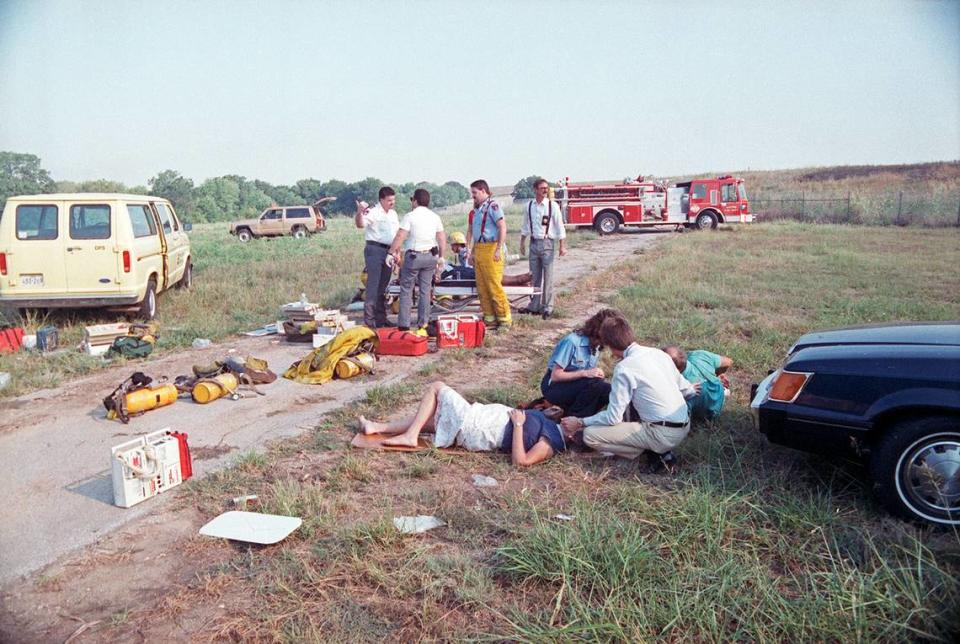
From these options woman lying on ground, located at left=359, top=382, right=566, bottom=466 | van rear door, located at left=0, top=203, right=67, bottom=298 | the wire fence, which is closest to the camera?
woman lying on ground, located at left=359, top=382, right=566, bottom=466

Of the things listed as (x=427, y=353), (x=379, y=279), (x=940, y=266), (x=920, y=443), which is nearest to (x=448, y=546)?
(x=920, y=443)

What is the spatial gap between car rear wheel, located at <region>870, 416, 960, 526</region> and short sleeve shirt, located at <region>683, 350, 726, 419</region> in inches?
62.0

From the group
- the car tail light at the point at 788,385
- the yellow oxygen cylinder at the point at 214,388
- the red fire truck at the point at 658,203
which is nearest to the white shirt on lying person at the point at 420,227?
the yellow oxygen cylinder at the point at 214,388

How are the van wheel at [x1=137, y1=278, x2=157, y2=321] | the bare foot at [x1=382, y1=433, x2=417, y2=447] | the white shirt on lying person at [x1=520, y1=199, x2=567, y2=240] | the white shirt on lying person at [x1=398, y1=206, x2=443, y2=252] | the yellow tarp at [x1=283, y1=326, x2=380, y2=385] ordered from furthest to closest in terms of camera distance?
the van wheel at [x1=137, y1=278, x2=157, y2=321] → the white shirt on lying person at [x1=520, y1=199, x2=567, y2=240] → the white shirt on lying person at [x1=398, y1=206, x2=443, y2=252] → the yellow tarp at [x1=283, y1=326, x2=380, y2=385] → the bare foot at [x1=382, y1=433, x2=417, y2=447]

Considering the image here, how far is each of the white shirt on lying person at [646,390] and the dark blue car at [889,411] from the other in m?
0.57

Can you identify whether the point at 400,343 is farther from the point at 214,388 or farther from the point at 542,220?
the point at 542,220

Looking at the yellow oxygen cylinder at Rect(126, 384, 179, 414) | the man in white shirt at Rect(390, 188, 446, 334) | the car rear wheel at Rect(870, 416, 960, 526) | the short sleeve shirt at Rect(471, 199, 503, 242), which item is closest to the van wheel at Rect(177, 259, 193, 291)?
the man in white shirt at Rect(390, 188, 446, 334)

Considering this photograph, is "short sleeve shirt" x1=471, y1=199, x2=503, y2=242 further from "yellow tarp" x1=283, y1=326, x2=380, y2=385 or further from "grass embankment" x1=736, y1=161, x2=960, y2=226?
"grass embankment" x1=736, y1=161, x2=960, y2=226

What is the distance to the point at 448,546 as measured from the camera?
3.54 m

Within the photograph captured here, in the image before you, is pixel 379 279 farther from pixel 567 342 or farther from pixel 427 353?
pixel 567 342

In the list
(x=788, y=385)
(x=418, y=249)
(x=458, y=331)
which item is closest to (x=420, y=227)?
(x=418, y=249)

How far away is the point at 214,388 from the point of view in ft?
20.1

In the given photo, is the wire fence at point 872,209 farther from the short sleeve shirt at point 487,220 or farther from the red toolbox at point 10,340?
the red toolbox at point 10,340

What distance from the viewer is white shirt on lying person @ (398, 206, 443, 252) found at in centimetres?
802
